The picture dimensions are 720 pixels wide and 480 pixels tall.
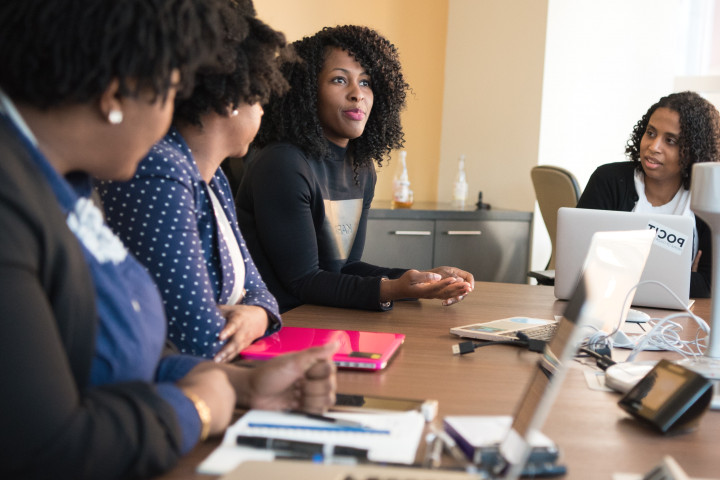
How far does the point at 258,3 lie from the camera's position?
145 inches

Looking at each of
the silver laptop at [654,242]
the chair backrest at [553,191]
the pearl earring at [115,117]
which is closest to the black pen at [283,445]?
the pearl earring at [115,117]

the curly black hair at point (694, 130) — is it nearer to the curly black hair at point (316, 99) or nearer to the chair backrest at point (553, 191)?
the chair backrest at point (553, 191)

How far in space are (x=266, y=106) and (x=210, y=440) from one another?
151cm

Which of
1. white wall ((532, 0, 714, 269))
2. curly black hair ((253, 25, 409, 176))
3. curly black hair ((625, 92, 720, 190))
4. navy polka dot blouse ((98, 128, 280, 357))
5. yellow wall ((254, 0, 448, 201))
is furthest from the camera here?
yellow wall ((254, 0, 448, 201))

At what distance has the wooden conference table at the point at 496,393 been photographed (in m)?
0.96

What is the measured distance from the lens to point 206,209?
146cm

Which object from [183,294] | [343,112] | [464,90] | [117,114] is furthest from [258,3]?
[117,114]

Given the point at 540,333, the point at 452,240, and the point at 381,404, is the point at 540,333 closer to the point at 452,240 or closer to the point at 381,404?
the point at 381,404

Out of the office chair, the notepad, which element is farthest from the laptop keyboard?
the office chair

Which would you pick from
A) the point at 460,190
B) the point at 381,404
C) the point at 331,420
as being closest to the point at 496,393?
the point at 381,404

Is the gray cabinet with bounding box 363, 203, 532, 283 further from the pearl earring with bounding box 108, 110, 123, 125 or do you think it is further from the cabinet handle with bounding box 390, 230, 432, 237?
the pearl earring with bounding box 108, 110, 123, 125

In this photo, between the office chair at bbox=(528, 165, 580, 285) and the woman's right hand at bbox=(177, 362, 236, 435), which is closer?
the woman's right hand at bbox=(177, 362, 236, 435)

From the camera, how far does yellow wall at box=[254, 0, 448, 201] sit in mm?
4430

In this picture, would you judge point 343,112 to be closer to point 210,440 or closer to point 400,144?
point 400,144
